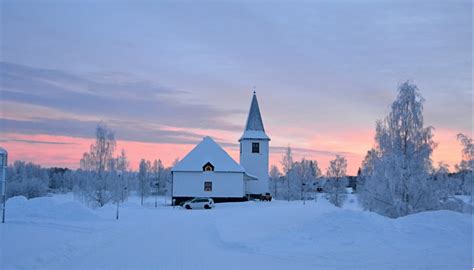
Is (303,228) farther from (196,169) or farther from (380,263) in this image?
(196,169)

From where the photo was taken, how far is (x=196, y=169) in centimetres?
5150

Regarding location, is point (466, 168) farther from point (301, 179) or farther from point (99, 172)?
point (301, 179)

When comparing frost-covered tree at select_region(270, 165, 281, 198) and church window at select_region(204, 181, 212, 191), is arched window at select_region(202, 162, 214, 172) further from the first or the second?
frost-covered tree at select_region(270, 165, 281, 198)

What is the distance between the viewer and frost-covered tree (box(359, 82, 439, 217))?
2786cm

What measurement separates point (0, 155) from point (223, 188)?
26.6m

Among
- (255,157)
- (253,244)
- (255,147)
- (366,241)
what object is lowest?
(253,244)

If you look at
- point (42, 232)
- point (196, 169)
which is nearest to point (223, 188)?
point (196, 169)

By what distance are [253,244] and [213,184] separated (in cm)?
3358

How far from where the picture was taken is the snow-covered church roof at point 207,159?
51.8 meters

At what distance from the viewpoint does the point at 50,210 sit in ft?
105

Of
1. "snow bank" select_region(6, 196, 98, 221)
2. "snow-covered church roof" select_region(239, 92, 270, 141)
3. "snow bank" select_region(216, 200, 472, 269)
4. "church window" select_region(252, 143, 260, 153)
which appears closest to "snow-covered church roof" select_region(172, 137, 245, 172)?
"snow-covered church roof" select_region(239, 92, 270, 141)

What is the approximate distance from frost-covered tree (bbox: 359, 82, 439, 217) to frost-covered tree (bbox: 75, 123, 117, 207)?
909 inches

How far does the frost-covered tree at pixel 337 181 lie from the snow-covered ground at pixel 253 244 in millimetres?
35506

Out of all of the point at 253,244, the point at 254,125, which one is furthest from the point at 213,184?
the point at 253,244
